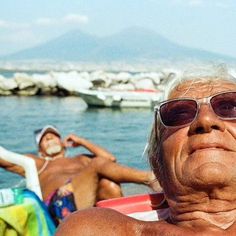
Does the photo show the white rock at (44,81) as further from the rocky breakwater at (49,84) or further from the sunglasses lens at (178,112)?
the sunglasses lens at (178,112)

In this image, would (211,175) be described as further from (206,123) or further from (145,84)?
(145,84)

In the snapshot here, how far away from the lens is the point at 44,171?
5.63m

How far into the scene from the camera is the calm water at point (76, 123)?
16.8 m

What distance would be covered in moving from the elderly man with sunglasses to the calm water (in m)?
7.03

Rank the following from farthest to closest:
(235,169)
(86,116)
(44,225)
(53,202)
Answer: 1. (86,116)
2. (53,202)
3. (44,225)
4. (235,169)

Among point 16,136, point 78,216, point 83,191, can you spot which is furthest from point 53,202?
point 16,136

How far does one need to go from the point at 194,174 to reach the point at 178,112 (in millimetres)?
269

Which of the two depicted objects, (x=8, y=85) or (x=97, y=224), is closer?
(x=97, y=224)

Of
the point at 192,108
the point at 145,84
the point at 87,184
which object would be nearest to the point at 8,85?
the point at 145,84

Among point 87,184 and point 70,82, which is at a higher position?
point 87,184

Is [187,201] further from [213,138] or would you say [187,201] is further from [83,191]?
[83,191]

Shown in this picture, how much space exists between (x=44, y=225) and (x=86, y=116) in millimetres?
23476

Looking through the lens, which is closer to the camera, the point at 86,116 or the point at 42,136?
the point at 42,136

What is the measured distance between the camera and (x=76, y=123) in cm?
2430
